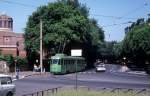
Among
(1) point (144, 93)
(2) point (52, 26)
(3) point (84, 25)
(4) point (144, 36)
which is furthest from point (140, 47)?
(1) point (144, 93)

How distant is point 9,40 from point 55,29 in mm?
26990

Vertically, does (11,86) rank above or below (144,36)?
below

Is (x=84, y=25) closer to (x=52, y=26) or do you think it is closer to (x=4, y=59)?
(x=52, y=26)

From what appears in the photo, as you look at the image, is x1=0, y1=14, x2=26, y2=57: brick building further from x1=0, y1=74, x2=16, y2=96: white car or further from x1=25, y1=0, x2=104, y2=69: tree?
x1=0, y1=74, x2=16, y2=96: white car

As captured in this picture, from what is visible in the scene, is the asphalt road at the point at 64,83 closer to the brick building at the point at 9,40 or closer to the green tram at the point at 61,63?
the green tram at the point at 61,63

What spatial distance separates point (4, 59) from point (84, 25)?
18286mm

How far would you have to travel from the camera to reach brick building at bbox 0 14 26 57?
307ft

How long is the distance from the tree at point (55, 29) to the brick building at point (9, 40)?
5926mm

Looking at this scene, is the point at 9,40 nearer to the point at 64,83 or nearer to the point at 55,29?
the point at 55,29

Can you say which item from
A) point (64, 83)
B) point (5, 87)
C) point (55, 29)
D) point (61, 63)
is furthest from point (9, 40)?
point (5, 87)

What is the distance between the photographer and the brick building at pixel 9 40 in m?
93.4

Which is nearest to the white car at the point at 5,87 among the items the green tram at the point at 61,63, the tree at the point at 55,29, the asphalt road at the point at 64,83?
the asphalt road at the point at 64,83

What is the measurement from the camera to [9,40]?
105m

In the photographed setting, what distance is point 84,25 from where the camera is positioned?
85.6m
